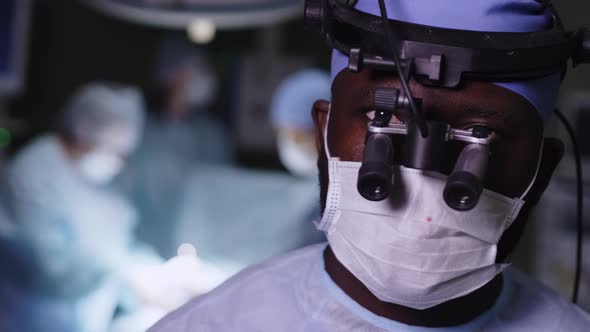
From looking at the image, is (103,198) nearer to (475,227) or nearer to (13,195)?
(13,195)

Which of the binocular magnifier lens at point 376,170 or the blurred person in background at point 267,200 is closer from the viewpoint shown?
the binocular magnifier lens at point 376,170

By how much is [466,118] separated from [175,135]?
3031 mm

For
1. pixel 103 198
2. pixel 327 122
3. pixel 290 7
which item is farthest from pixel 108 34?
pixel 327 122

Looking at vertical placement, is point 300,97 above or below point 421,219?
below

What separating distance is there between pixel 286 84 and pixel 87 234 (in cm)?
118

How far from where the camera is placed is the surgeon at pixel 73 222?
2766 millimetres

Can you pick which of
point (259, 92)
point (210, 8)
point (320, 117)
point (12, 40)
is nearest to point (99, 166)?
point (12, 40)

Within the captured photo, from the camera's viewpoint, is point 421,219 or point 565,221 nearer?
point 421,219

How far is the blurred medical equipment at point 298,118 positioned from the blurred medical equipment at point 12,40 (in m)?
1.24

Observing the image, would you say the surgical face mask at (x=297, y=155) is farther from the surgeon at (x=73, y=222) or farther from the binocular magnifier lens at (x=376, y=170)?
the binocular magnifier lens at (x=376, y=170)

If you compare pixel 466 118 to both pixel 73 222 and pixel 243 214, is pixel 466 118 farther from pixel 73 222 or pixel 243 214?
pixel 243 214

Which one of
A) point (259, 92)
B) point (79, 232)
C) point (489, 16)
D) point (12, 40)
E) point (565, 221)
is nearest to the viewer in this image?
point (489, 16)

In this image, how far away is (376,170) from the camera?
777mm

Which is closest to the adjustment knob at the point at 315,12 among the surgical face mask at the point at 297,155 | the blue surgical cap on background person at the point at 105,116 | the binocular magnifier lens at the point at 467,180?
the binocular magnifier lens at the point at 467,180
